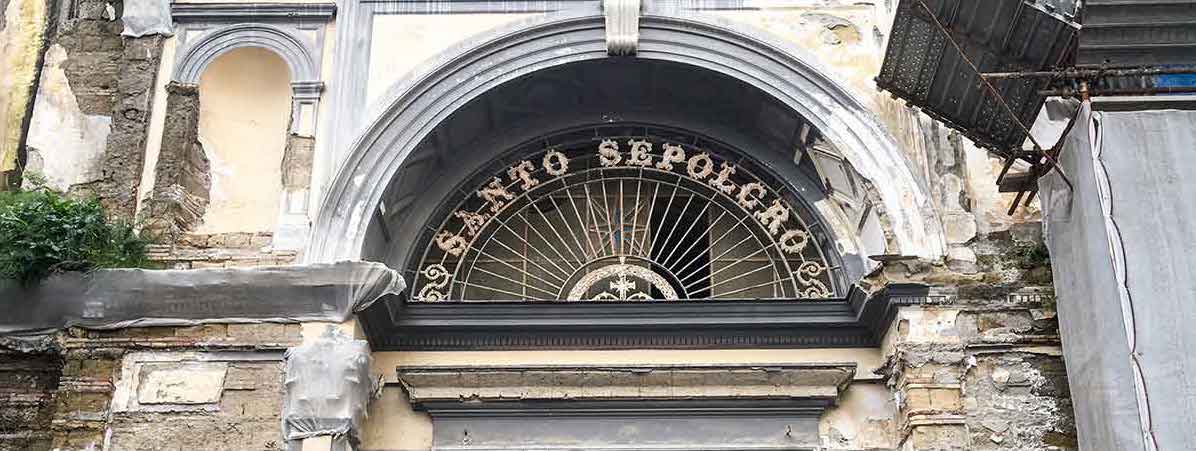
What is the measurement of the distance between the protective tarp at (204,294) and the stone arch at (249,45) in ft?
4.76

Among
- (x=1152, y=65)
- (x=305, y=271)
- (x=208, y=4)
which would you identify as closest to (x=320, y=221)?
(x=305, y=271)

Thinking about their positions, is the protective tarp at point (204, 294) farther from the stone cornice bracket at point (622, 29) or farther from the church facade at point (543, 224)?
the stone cornice bracket at point (622, 29)

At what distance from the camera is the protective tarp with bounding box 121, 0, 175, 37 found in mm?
9031

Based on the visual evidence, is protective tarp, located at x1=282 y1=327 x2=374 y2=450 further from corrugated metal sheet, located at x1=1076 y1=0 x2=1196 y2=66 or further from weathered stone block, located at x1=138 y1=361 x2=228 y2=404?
corrugated metal sheet, located at x1=1076 y1=0 x2=1196 y2=66

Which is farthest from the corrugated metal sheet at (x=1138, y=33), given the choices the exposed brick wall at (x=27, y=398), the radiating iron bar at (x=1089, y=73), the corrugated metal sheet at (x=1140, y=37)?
the exposed brick wall at (x=27, y=398)

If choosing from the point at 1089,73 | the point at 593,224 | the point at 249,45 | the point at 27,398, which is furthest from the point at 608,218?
the point at 27,398

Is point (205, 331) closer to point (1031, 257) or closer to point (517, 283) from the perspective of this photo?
point (517, 283)

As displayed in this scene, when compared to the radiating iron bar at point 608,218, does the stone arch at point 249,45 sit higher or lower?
higher

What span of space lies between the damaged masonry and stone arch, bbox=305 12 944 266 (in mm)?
21

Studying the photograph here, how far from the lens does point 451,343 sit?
8.80 m

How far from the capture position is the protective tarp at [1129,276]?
6898 mm

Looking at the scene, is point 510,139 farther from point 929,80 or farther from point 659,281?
point 929,80

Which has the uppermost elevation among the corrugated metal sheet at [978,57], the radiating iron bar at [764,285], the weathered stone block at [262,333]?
the corrugated metal sheet at [978,57]

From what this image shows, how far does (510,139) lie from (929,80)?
294cm
